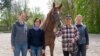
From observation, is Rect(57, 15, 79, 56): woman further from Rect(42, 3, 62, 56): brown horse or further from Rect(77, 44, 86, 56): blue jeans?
Answer: Rect(42, 3, 62, 56): brown horse

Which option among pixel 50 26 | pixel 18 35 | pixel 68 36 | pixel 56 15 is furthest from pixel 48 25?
pixel 68 36

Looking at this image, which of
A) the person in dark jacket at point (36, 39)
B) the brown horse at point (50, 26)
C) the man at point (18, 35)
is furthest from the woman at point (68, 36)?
the brown horse at point (50, 26)

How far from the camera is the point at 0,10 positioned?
7419cm

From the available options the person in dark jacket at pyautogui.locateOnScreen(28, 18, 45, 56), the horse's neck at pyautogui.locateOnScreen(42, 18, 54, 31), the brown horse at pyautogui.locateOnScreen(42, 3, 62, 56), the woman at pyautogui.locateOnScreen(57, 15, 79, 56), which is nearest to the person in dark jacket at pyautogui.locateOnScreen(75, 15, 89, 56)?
the woman at pyautogui.locateOnScreen(57, 15, 79, 56)

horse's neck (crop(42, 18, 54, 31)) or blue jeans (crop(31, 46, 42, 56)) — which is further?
horse's neck (crop(42, 18, 54, 31))

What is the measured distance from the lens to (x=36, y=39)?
28.0 ft

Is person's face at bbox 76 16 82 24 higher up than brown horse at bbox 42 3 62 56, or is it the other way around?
person's face at bbox 76 16 82 24

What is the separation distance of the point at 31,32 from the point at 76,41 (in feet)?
4.47

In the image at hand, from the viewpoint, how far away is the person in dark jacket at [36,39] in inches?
335

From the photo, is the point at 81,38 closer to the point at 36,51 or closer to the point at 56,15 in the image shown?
the point at 36,51

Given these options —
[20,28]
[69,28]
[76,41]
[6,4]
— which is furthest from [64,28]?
[6,4]

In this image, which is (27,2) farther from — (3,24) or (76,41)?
(76,41)

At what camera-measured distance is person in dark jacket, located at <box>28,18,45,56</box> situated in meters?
8.50

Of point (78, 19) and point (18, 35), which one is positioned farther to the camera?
point (78, 19)
